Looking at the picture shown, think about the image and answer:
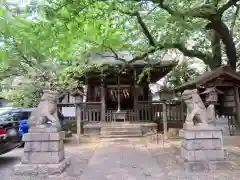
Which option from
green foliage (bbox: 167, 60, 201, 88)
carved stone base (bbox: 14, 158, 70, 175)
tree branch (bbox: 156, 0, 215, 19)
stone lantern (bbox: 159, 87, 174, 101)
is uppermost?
tree branch (bbox: 156, 0, 215, 19)

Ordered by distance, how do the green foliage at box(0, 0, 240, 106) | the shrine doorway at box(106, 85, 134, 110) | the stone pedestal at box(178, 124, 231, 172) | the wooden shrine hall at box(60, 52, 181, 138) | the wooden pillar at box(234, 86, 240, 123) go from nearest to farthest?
the stone pedestal at box(178, 124, 231, 172) < the green foliage at box(0, 0, 240, 106) < the wooden pillar at box(234, 86, 240, 123) < the wooden shrine hall at box(60, 52, 181, 138) < the shrine doorway at box(106, 85, 134, 110)

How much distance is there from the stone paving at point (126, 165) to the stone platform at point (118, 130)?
8.73 feet

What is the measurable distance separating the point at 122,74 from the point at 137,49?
377 centimetres

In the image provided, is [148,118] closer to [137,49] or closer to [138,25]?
[137,49]

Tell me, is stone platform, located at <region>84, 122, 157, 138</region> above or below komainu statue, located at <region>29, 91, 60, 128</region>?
below

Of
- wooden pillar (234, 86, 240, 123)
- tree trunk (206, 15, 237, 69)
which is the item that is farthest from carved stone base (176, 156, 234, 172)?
tree trunk (206, 15, 237, 69)

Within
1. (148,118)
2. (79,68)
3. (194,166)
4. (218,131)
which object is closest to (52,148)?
(194,166)

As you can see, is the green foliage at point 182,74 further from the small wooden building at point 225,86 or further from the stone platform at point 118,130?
the small wooden building at point 225,86

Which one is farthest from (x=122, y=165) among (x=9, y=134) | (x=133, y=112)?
(x=133, y=112)

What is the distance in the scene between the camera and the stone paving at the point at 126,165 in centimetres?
563

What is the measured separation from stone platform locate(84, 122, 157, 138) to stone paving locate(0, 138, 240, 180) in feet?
8.73

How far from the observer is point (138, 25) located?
34.1 feet

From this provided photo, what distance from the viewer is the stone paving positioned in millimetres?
5629

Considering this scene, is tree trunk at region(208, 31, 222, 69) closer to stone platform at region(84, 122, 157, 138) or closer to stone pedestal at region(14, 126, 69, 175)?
stone platform at region(84, 122, 157, 138)
